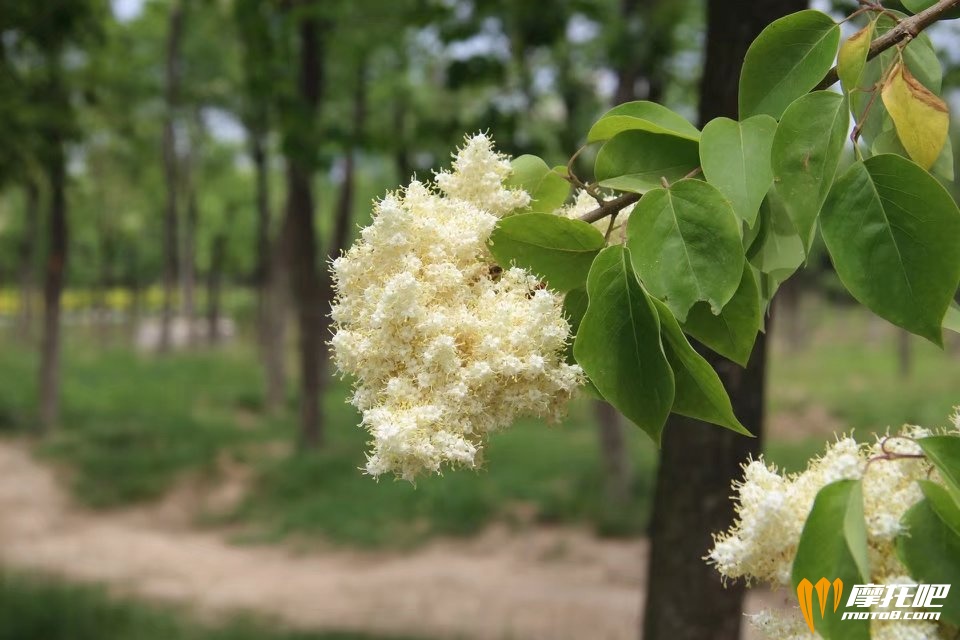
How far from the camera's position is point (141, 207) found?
72.2 feet

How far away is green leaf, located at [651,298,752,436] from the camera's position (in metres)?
0.86

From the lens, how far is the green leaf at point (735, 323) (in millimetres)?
910

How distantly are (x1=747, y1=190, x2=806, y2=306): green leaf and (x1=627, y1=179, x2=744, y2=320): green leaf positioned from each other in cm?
12

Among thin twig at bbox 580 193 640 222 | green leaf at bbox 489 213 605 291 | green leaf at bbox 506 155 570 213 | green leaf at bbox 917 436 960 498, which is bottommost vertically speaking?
green leaf at bbox 917 436 960 498

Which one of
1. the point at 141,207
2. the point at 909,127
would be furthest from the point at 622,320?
the point at 141,207

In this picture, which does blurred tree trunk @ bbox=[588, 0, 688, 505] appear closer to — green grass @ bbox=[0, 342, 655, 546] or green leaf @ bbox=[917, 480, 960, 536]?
green grass @ bbox=[0, 342, 655, 546]

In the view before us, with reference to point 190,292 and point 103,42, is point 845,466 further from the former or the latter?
point 190,292

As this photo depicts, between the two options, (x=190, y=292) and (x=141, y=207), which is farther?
(x=141, y=207)

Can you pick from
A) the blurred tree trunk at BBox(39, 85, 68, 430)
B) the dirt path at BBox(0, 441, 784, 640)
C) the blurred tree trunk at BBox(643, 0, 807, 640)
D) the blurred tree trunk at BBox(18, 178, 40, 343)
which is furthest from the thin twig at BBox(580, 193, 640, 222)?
the blurred tree trunk at BBox(18, 178, 40, 343)

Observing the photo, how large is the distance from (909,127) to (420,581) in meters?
7.10

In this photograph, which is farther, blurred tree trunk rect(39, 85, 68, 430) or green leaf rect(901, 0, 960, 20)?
blurred tree trunk rect(39, 85, 68, 430)

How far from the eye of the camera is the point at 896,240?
0.83 m

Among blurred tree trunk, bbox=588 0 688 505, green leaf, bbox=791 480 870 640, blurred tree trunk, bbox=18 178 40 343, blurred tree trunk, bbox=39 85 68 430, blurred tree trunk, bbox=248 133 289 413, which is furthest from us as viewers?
blurred tree trunk, bbox=18 178 40 343

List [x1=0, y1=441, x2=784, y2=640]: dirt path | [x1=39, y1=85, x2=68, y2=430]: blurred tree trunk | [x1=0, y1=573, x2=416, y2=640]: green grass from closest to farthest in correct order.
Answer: [x1=0, y1=573, x2=416, y2=640]: green grass, [x1=0, y1=441, x2=784, y2=640]: dirt path, [x1=39, y1=85, x2=68, y2=430]: blurred tree trunk
